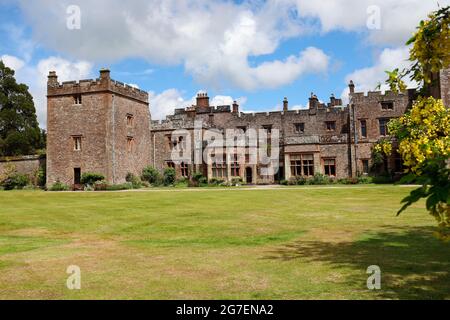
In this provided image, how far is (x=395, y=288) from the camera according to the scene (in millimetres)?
5781

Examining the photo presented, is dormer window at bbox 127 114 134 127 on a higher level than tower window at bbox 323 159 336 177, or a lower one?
higher

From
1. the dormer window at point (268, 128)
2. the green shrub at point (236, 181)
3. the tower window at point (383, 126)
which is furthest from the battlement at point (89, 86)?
the tower window at point (383, 126)

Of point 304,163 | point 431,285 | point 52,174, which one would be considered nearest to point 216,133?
point 304,163

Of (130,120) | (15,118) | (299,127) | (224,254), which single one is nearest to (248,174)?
(299,127)

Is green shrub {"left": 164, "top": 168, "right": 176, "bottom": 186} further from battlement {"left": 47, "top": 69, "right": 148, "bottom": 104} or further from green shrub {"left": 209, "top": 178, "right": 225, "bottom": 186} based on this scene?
battlement {"left": 47, "top": 69, "right": 148, "bottom": 104}

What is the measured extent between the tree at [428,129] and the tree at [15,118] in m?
47.4

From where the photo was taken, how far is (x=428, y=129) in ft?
17.0

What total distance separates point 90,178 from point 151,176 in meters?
5.88

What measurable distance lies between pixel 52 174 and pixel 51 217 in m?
21.9

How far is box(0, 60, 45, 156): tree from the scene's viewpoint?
45.7 metres

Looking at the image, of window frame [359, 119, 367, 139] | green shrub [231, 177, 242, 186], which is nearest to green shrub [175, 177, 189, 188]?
green shrub [231, 177, 242, 186]

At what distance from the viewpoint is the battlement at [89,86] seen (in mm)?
33656

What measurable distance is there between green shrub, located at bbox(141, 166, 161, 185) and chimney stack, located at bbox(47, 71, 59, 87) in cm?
1036
